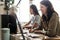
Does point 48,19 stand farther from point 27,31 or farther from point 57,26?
point 27,31

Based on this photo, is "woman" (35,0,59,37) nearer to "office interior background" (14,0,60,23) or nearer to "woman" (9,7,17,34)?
"office interior background" (14,0,60,23)

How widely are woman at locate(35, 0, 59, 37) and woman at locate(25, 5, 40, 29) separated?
54 millimetres

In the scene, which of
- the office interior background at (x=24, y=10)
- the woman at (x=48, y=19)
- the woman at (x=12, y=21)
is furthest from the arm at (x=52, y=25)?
the woman at (x=12, y=21)

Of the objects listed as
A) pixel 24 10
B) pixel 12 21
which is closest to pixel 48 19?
pixel 24 10

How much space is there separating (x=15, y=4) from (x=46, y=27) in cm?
41

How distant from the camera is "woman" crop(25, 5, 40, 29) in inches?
69.9

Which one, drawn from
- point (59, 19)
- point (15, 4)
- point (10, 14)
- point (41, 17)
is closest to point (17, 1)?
point (15, 4)

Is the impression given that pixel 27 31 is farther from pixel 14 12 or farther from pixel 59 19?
pixel 59 19

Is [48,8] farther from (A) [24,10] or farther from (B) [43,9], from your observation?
(A) [24,10]

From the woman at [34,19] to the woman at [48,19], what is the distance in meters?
0.05

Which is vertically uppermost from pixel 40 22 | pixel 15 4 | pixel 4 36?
pixel 15 4

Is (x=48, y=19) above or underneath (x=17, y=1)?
underneath

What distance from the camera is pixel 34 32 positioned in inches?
70.2

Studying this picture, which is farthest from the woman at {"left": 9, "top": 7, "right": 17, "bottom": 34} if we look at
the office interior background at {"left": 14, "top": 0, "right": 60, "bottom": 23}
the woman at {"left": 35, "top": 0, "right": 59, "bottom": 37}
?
the woman at {"left": 35, "top": 0, "right": 59, "bottom": 37}
